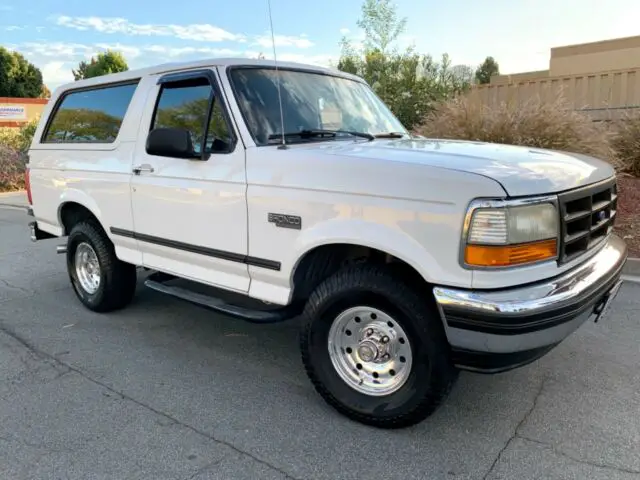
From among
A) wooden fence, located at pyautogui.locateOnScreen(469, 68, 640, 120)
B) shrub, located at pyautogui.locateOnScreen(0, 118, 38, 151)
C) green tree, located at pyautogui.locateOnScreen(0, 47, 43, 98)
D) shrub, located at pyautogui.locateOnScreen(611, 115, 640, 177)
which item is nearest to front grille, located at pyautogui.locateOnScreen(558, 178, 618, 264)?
shrub, located at pyautogui.locateOnScreen(611, 115, 640, 177)

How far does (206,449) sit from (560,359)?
2.59 m

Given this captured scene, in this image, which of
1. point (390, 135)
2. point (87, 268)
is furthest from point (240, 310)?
point (87, 268)

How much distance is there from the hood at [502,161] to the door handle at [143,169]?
1340 millimetres

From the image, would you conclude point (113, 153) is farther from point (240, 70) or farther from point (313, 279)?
point (313, 279)

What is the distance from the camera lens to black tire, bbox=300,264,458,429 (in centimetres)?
286

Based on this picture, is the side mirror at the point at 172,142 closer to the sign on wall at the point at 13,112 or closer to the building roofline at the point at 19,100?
the building roofline at the point at 19,100

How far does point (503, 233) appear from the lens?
2.59m

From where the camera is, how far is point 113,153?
4559 millimetres

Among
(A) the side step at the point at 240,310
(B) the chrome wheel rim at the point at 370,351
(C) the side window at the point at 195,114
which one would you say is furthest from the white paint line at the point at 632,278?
(C) the side window at the point at 195,114

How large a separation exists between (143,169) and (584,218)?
3.07m

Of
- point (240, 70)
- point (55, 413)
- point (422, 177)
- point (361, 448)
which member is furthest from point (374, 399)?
point (240, 70)

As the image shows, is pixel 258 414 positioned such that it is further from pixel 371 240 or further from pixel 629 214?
pixel 629 214

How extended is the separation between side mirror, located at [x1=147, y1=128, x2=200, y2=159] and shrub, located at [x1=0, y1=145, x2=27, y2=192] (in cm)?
1386

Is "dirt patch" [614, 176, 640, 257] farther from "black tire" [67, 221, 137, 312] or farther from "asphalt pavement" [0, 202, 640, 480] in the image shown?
"black tire" [67, 221, 137, 312]
